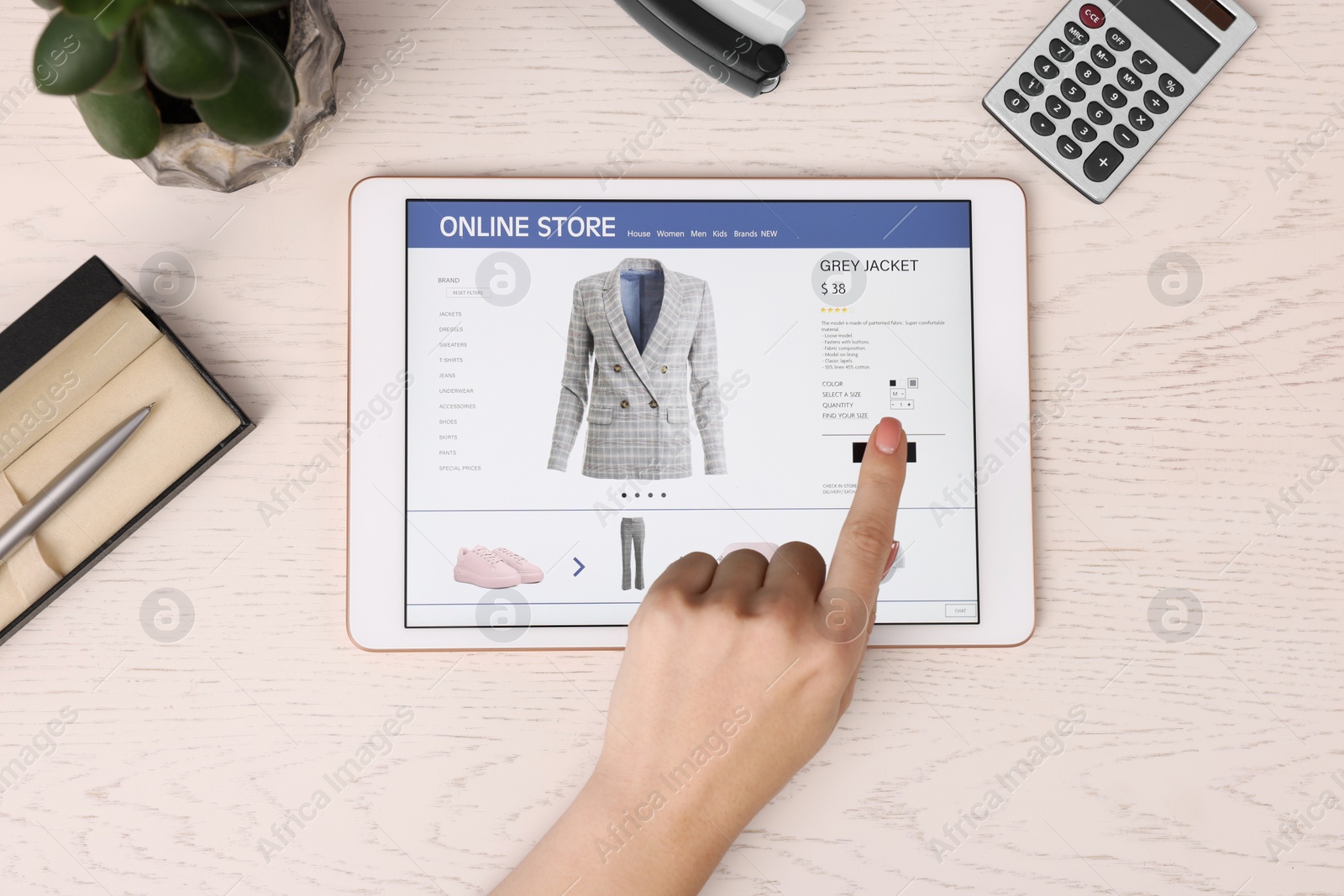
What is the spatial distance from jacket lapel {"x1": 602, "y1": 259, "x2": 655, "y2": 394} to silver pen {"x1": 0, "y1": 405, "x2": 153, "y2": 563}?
0.98 feet

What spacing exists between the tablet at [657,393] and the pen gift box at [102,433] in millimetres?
97

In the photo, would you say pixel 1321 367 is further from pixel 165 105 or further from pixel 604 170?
pixel 165 105

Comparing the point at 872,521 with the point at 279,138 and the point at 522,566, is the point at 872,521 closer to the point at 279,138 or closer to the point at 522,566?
the point at 522,566

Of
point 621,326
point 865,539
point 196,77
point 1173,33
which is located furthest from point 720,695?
point 1173,33

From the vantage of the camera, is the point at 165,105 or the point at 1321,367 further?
the point at 1321,367

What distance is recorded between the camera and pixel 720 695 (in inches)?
16.5

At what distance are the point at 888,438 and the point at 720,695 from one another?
0.54 ft

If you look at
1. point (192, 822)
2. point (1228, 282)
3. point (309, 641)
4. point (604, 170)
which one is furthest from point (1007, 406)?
point (192, 822)

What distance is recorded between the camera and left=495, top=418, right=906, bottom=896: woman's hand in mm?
410

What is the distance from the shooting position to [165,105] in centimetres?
41

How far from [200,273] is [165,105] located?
132 millimetres

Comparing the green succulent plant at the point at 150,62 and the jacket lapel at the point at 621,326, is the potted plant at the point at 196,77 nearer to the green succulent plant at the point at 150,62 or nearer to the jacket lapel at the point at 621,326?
the green succulent plant at the point at 150,62

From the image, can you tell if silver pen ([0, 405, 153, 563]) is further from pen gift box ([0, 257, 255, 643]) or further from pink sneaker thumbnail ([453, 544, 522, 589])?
pink sneaker thumbnail ([453, 544, 522, 589])

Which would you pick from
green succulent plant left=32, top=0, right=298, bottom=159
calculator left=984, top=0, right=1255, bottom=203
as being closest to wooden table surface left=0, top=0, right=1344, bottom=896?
calculator left=984, top=0, right=1255, bottom=203
